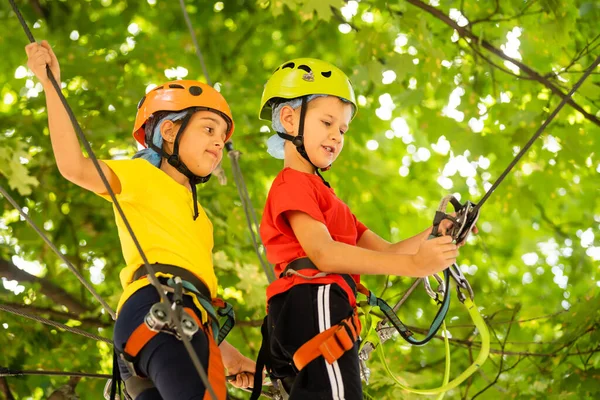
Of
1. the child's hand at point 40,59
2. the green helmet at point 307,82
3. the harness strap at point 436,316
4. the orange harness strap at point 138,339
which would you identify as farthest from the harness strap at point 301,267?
the child's hand at point 40,59

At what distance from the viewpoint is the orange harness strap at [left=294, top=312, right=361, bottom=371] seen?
2.48 m

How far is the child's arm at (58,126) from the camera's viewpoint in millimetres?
2391

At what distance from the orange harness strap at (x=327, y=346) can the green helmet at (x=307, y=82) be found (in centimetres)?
89

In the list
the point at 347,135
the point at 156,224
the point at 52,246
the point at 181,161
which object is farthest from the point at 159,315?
the point at 347,135

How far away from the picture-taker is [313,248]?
2.56 meters

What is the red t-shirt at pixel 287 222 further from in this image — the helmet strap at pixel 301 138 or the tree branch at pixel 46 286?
the tree branch at pixel 46 286

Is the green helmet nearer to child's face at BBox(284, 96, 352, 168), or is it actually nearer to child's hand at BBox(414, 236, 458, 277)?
child's face at BBox(284, 96, 352, 168)

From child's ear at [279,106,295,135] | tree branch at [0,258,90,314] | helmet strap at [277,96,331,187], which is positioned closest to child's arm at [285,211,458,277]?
helmet strap at [277,96,331,187]

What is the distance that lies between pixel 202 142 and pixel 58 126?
0.60 meters

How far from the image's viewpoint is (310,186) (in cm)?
276

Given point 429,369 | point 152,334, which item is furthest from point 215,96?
point 429,369

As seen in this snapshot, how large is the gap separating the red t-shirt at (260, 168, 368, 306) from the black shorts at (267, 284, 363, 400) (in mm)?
40

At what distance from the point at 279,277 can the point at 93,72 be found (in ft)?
10.2

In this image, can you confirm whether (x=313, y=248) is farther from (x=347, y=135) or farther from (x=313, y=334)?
(x=347, y=135)
